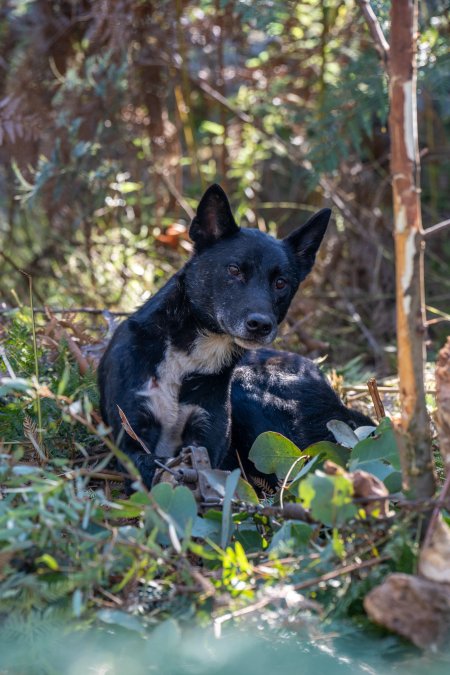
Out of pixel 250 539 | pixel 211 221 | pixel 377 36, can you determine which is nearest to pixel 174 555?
pixel 250 539

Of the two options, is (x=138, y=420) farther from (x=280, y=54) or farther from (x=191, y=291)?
(x=280, y=54)

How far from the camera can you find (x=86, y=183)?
7.00 metres

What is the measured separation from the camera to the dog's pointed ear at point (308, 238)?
4.29 meters

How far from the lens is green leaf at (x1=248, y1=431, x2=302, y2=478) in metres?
3.54

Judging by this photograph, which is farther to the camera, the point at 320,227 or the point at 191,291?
the point at 320,227

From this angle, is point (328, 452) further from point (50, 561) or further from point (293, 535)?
point (50, 561)

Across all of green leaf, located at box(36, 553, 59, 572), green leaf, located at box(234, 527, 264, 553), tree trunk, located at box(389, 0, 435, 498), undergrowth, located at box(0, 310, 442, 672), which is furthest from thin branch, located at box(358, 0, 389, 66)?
green leaf, located at box(36, 553, 59, 572)

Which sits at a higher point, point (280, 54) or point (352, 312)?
point (280, 54)

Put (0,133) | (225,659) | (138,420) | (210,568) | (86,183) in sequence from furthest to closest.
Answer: (86,183) → (0,133) → (138,420) → (210,568) → (225,659)

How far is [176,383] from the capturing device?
13.0ft

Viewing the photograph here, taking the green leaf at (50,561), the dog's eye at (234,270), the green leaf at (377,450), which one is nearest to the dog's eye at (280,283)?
the dog's eye at (234,270)

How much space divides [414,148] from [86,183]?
187 inches

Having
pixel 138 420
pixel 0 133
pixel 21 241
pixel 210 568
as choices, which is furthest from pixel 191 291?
pixel 21 241

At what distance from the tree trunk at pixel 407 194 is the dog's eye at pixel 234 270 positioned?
1.47m
